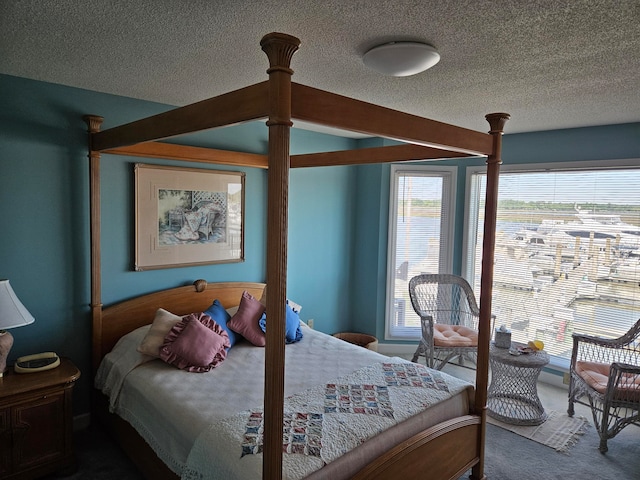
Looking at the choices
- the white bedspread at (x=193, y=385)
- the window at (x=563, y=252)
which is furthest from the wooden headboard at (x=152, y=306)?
the window at (x=563, y=252)

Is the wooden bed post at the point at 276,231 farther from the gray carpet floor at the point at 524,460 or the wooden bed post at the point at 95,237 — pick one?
the wooden bed post at the point at 95,237

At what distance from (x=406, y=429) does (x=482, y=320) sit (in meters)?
0.80

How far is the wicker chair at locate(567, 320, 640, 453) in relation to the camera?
3.10 metres

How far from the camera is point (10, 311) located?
8.20 feet

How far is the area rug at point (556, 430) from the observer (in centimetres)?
325

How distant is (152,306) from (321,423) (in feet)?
6.07

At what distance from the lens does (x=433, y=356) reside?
4027mm

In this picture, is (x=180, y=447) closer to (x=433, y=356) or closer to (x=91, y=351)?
(x=91, y=351)

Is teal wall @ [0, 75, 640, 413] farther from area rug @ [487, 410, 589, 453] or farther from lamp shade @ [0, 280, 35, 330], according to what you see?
area rug @ [487, 410, 589, 453]

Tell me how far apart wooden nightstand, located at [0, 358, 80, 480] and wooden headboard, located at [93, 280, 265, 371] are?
0.44 metres

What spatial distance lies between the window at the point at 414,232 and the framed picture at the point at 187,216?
1.84m

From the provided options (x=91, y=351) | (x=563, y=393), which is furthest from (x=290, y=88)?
(x=563, y=393)

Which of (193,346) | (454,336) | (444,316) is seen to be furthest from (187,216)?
(444,316)

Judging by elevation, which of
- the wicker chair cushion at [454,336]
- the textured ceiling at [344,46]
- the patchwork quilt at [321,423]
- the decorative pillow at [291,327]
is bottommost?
the wicker chair cushion at [454,336]
